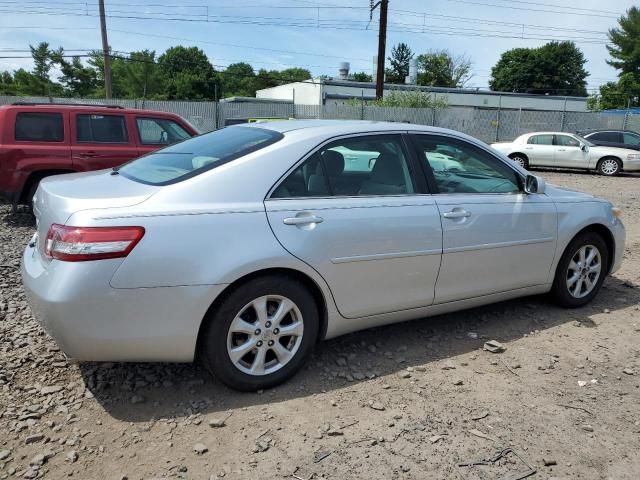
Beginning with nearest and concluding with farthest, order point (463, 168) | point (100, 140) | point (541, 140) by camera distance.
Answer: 1. point (463, 168)
2. point (100, 140)
3. point (541, 140)

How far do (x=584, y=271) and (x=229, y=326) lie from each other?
3.24 m

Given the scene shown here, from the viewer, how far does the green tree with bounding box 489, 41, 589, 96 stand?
81.6 metres

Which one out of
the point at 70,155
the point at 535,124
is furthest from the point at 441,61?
the point at 70,155

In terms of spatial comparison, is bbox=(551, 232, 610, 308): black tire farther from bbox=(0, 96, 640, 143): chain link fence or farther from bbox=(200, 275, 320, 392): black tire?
bbox=(0, 96, 640, 143): chain link fence

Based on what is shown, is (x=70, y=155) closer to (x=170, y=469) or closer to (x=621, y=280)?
(x=170, y=469)

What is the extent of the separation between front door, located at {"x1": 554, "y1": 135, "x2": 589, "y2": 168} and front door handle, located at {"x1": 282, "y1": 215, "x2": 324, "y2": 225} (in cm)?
1650

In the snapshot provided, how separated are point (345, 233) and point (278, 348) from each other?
0.79 meters

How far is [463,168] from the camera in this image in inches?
161

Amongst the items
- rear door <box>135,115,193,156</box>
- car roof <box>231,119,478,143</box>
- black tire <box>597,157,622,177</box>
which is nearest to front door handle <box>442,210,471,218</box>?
car roof <box>231,119,478,143</box>

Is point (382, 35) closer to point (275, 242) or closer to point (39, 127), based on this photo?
point (39, 127)

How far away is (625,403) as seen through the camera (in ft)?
10.5

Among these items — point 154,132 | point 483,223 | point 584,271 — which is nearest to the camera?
point 483,223

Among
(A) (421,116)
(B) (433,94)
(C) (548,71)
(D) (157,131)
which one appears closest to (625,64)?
(C) (548,71)

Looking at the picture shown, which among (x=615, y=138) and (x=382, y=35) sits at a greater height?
(x=382, y=35)
